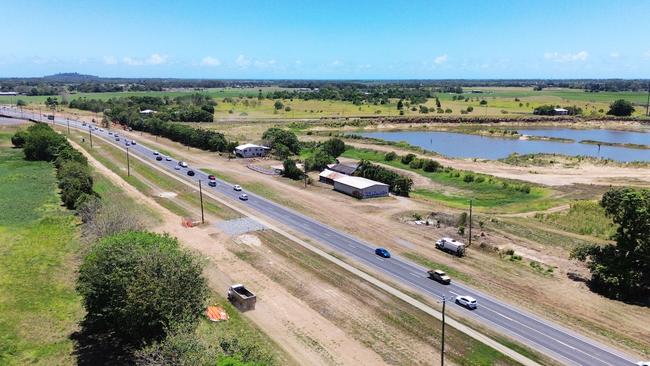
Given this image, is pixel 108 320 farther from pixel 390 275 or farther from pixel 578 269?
pixel 578 269

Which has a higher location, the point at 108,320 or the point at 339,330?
the point at 108,320

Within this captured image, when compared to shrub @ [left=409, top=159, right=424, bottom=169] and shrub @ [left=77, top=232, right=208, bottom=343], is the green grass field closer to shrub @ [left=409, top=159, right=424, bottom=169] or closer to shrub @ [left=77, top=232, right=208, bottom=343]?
shrub @ [left=77, top=232, right=208, bottom=343]

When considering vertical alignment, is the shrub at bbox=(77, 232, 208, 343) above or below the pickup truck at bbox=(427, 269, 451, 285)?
above

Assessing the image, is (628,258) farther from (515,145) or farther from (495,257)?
(515,145)

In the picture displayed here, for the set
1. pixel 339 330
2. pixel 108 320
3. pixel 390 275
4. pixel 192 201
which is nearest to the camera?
pixel 108 320

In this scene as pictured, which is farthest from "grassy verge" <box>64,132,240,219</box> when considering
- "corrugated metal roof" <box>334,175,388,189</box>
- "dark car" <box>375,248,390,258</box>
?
"dark car" <box>375,248,390,258</box>

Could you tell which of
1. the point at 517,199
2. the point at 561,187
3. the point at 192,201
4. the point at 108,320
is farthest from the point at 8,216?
the point at 561,187

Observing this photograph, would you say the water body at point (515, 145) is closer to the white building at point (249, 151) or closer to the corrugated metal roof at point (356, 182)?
the white building at point (249, 151)
